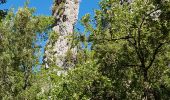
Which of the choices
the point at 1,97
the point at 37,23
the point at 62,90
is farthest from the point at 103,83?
the point at 37,23

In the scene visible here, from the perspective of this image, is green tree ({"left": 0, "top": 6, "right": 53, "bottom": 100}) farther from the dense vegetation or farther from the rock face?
the rock face

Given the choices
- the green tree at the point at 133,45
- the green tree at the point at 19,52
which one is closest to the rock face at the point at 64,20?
the green tree at the point at 19,52

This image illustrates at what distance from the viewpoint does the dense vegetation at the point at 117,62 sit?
24.6m

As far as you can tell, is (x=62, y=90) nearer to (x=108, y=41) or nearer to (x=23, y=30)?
(x=108, y=41)

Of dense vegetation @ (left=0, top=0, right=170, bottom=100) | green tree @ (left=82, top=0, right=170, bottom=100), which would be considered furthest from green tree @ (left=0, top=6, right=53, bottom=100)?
green tree @ (left=82, top=0, right=170, bottom=100)

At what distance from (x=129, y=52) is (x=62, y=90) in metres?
6.58

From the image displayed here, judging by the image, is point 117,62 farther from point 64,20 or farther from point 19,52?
point 64,20

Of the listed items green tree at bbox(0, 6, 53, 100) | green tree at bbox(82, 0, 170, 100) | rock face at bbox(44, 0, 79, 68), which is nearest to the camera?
green tree at bbox(82, 0, 170, 100)

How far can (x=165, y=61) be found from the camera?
2795cm

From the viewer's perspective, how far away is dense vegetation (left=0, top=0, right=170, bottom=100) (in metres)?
24.6

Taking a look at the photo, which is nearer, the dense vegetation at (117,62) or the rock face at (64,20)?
the dense vegetation at (117,62)

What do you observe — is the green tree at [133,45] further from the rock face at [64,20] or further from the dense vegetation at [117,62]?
the rock face at [64,20]

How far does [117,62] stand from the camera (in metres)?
27.0

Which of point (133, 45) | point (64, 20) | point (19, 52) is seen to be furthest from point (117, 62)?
point (64, 20)
